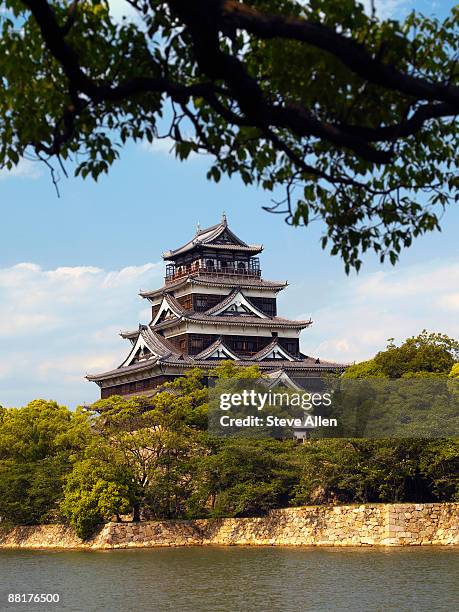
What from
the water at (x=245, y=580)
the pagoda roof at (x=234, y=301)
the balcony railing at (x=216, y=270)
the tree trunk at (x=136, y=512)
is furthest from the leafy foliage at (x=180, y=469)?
the balcony railing at (x=216, y=270)

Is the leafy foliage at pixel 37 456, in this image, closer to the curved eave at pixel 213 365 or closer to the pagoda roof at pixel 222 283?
the curved eave at pixel 213 365

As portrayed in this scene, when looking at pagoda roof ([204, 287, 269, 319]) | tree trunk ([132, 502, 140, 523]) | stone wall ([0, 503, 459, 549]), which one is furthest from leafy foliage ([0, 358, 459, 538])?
pagoda roof ([204, 287, 269, 319])

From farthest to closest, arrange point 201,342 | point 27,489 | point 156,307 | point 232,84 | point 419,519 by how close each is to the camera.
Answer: point 156,307 → point 201,342 → point 27,489 → point 419,519 → point 232,84

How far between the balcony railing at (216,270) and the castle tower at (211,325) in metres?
0.05

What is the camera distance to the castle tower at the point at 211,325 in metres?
38.8

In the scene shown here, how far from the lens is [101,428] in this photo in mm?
29891

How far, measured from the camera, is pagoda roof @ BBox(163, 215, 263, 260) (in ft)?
140

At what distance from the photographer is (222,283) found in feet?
135

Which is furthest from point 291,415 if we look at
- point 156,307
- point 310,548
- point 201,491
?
point 156,307

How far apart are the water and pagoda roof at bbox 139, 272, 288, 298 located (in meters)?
18.0

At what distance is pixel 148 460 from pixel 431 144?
2429cm

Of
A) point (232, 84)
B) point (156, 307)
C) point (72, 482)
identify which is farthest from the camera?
point (156, 307)

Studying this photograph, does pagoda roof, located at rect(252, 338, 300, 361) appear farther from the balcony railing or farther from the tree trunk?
the tree trunk

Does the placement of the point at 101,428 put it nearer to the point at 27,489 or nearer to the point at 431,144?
the point at 27,489
